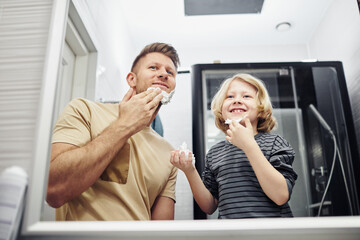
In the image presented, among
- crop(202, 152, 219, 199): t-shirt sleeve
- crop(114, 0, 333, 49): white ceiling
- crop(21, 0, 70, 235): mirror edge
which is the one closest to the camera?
crop(21, 0, 70, 235): mirror edge

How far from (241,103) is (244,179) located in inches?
8.4

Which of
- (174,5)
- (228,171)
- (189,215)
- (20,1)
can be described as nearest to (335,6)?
(174,5)

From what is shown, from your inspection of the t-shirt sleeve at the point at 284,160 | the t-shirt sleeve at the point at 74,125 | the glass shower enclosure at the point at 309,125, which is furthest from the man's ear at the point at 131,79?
the t-shirt sleeve at the point at 284,160

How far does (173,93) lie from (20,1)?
43cm

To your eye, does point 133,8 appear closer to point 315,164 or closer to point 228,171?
point 228,171

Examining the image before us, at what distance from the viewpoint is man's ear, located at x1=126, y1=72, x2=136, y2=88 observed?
83 cm

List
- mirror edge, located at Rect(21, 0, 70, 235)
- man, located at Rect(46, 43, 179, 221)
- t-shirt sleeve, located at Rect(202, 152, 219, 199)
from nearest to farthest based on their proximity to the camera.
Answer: mirror edge, located at Rect(21, 0, 70, 235)
man, located at Rect(46, 43, 179, 221)
t-shirt sleeve, located at Rect(202, 152, 219, 199)

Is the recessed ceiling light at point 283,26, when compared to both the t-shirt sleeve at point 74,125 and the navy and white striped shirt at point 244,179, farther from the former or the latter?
the t-shirt sleeve at point 74,125

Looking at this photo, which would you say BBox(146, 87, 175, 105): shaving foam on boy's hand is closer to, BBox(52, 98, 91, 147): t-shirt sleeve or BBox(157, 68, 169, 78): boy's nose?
BBox(157, 68, 169, 78): boy's nose

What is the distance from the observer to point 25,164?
0.55m

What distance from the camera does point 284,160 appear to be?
745mm

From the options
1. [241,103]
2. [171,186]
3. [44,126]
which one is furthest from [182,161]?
[44,126]

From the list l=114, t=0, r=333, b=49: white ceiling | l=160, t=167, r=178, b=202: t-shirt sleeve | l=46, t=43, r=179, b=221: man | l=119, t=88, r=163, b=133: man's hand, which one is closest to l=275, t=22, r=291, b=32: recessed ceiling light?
l=114, t=0, r=333, b=49: white ceiling

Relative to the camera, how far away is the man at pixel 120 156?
2.16 ft
